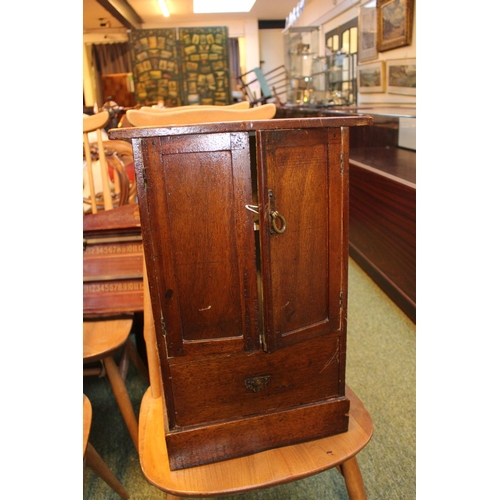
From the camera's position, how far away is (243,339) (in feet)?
2.90

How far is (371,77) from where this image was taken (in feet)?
15.6

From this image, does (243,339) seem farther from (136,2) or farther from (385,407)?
(136,2)

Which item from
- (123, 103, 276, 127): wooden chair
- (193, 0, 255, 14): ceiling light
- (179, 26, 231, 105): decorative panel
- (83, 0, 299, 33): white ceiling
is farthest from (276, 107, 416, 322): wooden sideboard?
(193, 0, 255, 14): ceiling light

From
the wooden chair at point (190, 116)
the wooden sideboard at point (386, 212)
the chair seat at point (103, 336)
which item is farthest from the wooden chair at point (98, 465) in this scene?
the wooden sideboard at point (386, 212)

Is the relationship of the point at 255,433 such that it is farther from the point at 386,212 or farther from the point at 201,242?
the point at 386,212

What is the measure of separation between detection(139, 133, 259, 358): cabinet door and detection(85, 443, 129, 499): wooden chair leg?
585 mm

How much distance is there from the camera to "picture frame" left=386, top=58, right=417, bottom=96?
3.57 metres

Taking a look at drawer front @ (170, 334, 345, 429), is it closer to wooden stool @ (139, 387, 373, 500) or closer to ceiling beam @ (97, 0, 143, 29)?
wooden stool @ (139, 387, 373, 500)

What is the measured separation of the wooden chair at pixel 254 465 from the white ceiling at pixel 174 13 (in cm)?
950

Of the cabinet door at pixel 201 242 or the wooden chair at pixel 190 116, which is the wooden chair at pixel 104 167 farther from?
the cabinet door at pixel 201 242

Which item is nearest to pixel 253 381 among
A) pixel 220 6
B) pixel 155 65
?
pixel 155 65

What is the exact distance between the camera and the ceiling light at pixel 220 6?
10379 millimetres
